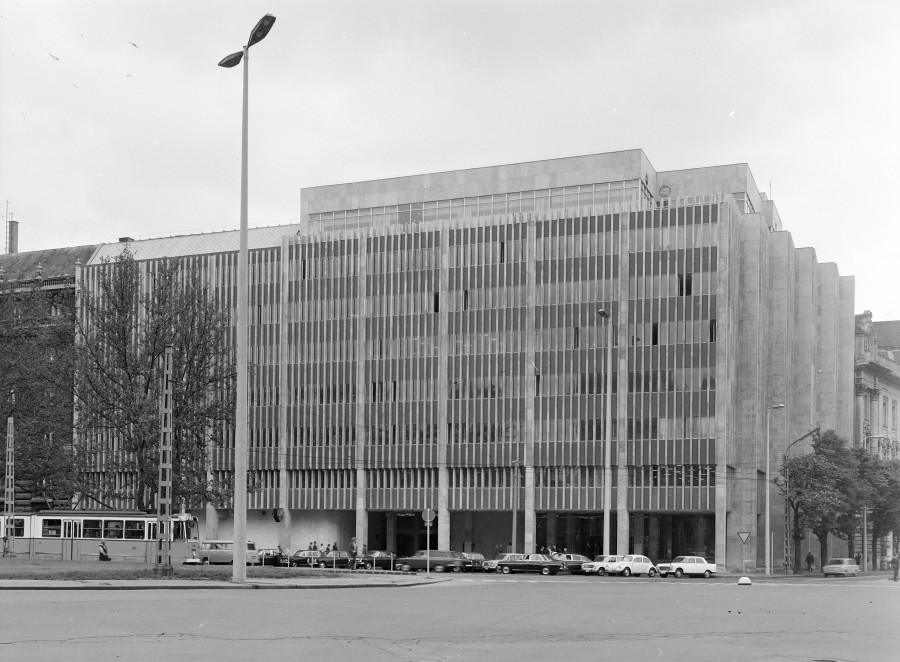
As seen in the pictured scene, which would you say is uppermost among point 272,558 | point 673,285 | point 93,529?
point 673,285

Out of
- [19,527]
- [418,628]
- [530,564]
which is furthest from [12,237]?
[418,628]

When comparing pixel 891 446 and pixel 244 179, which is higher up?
pixel 244 179

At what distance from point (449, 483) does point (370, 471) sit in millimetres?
6818

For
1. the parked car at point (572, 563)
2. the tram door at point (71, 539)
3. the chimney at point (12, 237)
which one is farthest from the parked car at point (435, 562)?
the chimney at point (12, 237)

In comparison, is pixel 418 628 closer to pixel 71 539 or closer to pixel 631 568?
pixel 71 539

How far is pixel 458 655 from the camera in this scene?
1527 cm

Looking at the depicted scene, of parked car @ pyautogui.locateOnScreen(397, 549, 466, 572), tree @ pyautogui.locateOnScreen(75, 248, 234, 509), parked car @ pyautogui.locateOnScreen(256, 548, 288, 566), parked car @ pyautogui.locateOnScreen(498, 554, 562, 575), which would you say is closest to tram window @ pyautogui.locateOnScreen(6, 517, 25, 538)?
tree @ pyautogui.locateOnScreen(75, 248, 234, 509)

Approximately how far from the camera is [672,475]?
8331 centimetres

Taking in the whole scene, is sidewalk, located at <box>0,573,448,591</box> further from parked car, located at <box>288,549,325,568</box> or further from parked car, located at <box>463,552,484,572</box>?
parked car, located at <box>463,552,484,572</box>

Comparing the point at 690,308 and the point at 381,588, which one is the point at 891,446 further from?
the point at 381,588

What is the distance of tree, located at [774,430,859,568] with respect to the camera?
274 ft

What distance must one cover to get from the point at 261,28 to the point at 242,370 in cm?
926

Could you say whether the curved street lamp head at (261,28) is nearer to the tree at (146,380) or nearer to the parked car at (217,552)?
the tree at (146,380)

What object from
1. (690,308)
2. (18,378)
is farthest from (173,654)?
(690,308)
